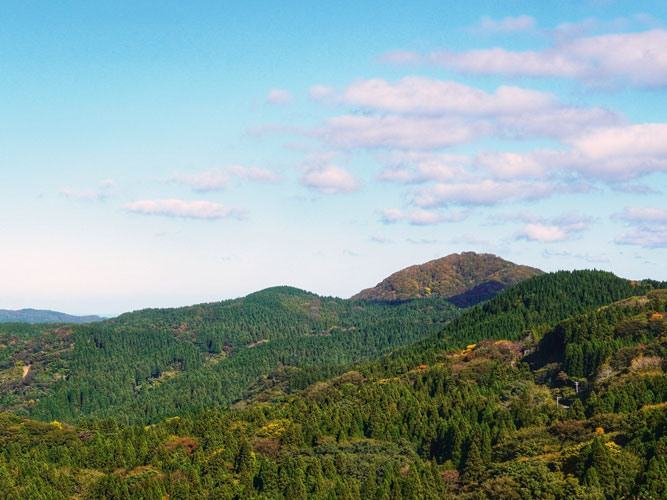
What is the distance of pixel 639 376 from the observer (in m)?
134

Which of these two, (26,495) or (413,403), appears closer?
(26,495)

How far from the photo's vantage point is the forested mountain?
97.6 m

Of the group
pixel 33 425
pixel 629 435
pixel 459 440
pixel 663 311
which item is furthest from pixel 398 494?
pixel 663 311

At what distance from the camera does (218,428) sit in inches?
5674

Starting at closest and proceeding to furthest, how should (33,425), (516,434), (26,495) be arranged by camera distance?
(26,495) → (516,434) → (33,425)

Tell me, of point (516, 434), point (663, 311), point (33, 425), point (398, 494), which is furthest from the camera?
point (663, 311)

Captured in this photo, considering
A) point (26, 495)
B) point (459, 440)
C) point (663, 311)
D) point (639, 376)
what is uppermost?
point (663, 311)

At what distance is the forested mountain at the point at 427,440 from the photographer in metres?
97.6

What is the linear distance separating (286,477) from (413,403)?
168 ft

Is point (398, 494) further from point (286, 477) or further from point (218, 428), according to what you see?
point (218, 428)

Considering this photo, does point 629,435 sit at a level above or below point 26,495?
above

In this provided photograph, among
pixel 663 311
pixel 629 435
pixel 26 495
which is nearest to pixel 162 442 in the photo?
pixel 26 495

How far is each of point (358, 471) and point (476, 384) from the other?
2380 inches

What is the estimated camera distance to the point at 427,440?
13000 centimetres
